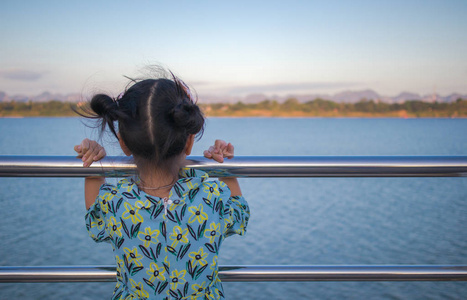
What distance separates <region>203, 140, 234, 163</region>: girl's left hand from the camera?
49.0 inches

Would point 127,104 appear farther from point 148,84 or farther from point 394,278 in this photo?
point 394,278

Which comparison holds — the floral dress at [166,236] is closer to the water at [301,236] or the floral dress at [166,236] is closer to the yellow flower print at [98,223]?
the yellow flower print at [98,223]

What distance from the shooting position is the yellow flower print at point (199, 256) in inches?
43.4

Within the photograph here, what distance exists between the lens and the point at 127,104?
1.09 metres

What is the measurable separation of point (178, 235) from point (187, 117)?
35 cm

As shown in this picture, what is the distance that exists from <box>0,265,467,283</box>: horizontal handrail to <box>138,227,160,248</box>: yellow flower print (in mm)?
319

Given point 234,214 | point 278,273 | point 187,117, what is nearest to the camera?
point 187,117

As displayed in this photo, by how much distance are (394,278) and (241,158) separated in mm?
746

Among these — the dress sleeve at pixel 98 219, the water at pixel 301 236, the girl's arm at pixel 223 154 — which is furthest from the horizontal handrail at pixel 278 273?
the water at pixel 301 236

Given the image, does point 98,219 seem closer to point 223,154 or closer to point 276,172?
point 223,154

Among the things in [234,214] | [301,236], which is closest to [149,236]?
[234,214]

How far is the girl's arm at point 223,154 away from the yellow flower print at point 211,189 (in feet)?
0.37

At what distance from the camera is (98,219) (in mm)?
1205

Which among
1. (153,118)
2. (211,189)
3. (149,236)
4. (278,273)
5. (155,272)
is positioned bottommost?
(278,273)
